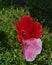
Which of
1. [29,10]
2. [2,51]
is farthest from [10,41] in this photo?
[29,10]

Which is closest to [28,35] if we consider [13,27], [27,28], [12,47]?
[27,28]

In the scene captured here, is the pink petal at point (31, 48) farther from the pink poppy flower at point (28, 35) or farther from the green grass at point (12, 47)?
the green grass at point (12, 47)

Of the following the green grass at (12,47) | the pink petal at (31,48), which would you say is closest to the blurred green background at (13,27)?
the green grass at (12,47)

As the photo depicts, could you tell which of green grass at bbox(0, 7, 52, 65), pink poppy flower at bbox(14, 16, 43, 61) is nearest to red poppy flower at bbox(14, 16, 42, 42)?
pink poppy flower at bbox(14, 16, 43, 61)

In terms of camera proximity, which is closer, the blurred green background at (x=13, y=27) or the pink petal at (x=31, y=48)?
the pink petal at (x=31, y=48)

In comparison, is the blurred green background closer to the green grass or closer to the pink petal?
the green grass

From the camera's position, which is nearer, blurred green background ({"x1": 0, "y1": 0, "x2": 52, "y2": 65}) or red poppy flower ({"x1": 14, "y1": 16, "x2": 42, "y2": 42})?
red poppy flower ({"x1": 14, "y1": 16, "x2": 42, "y2": 42})
